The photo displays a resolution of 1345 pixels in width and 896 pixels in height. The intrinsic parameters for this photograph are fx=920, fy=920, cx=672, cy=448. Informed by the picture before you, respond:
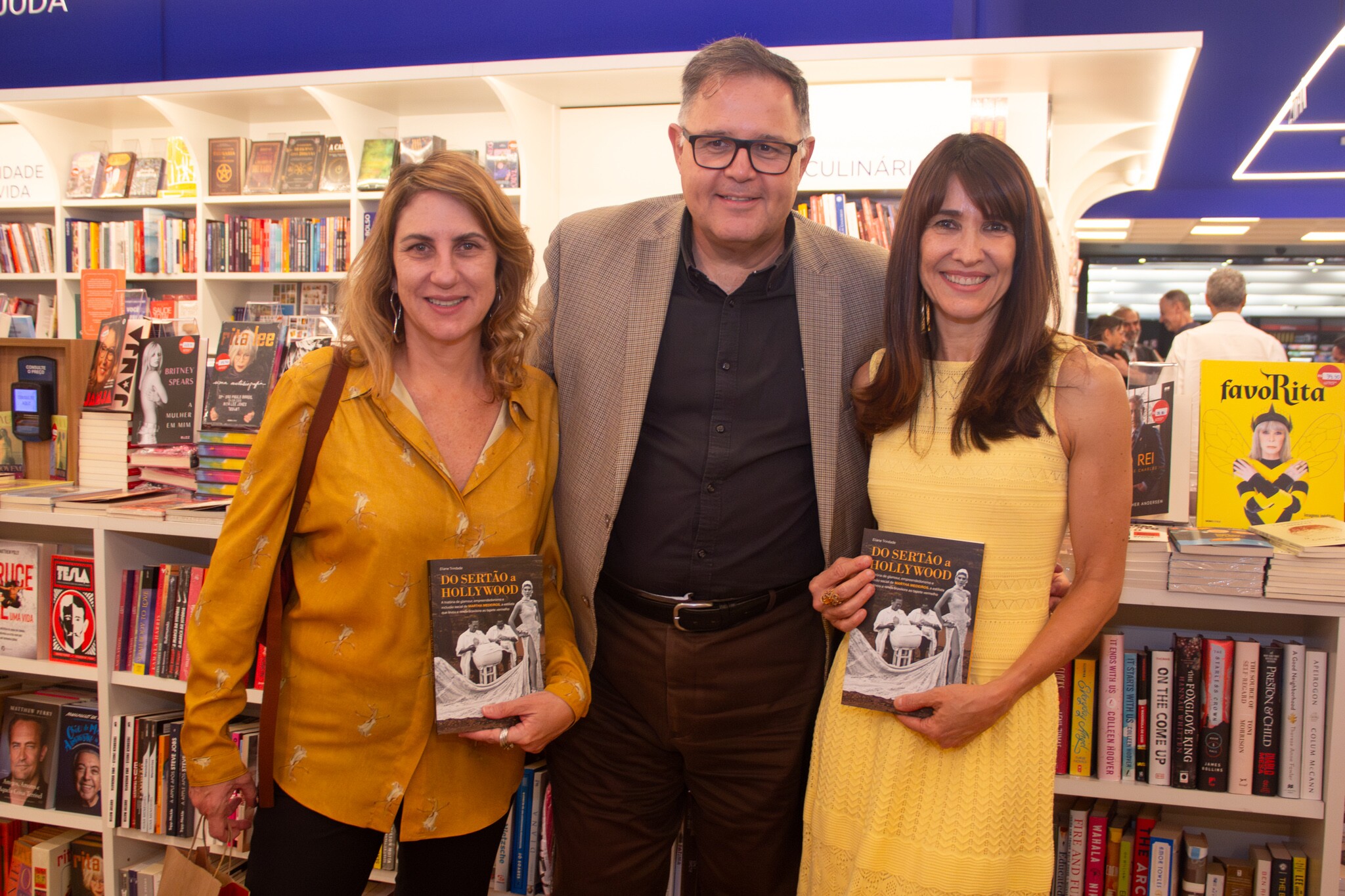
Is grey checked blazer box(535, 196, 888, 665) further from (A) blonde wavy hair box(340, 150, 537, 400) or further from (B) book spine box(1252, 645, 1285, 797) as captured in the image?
(B) book spine box(1252, 645, 1285, 797)

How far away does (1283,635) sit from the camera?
2174 millimetres

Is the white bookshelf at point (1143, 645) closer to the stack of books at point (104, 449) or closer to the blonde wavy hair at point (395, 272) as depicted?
the stack of books at point (104, 449)

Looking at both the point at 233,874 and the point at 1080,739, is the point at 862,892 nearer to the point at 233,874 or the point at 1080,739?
the point at 1080,739

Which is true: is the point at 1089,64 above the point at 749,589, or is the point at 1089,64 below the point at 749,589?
above

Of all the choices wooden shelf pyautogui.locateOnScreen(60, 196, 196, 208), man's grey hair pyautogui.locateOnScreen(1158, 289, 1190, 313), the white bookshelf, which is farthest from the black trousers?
man's grey hair pyautogui.locateOnScreen(1158, 289, 1190, 313)

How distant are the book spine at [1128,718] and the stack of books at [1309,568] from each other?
1.03ft

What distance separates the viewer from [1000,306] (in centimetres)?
154

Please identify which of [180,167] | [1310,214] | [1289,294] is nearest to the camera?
[180,167]

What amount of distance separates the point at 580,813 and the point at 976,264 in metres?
1.27

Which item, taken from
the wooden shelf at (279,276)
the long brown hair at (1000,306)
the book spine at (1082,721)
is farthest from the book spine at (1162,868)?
the wooden shelf at (279,276)

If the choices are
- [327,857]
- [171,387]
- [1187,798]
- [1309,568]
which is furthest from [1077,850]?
[171,387]

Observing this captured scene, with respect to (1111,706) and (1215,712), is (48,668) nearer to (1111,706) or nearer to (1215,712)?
(1111,706)

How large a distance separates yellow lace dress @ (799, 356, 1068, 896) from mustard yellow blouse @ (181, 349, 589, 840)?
1.84 feet

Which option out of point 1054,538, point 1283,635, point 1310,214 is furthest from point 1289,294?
point 1054,538
